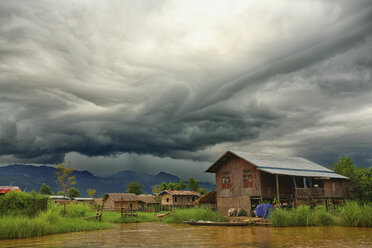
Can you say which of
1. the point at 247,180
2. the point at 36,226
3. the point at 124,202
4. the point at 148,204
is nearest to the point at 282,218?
the point at 247,180

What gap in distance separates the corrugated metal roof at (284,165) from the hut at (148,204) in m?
27.3

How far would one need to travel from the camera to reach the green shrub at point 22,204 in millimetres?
17938

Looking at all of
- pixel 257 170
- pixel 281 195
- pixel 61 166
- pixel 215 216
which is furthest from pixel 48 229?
pixel 281 195

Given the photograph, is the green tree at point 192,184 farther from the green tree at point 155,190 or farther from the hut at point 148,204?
the hut at point 148,204

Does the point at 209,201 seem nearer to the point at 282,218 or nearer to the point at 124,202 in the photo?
the point at 282,218

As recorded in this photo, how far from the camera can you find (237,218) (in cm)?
2869

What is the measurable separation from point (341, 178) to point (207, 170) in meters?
14.3

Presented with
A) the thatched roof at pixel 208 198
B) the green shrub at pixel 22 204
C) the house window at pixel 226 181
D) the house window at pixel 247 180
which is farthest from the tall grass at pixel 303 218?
the green shrub at pixel 22 204

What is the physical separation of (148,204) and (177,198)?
6.86 meters

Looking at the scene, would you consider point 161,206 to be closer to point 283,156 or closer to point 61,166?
point 283,156

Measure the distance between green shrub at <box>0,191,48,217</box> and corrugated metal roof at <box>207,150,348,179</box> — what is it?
1807 centimetres

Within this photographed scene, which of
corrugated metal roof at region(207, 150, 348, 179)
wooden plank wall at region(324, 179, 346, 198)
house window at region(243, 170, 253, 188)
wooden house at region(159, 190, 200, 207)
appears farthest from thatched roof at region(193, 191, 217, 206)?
wooden house at region(159, 190, 200, 207)

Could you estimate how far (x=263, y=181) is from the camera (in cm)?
→ 3039

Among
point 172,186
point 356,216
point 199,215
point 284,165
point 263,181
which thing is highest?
point 284,165
